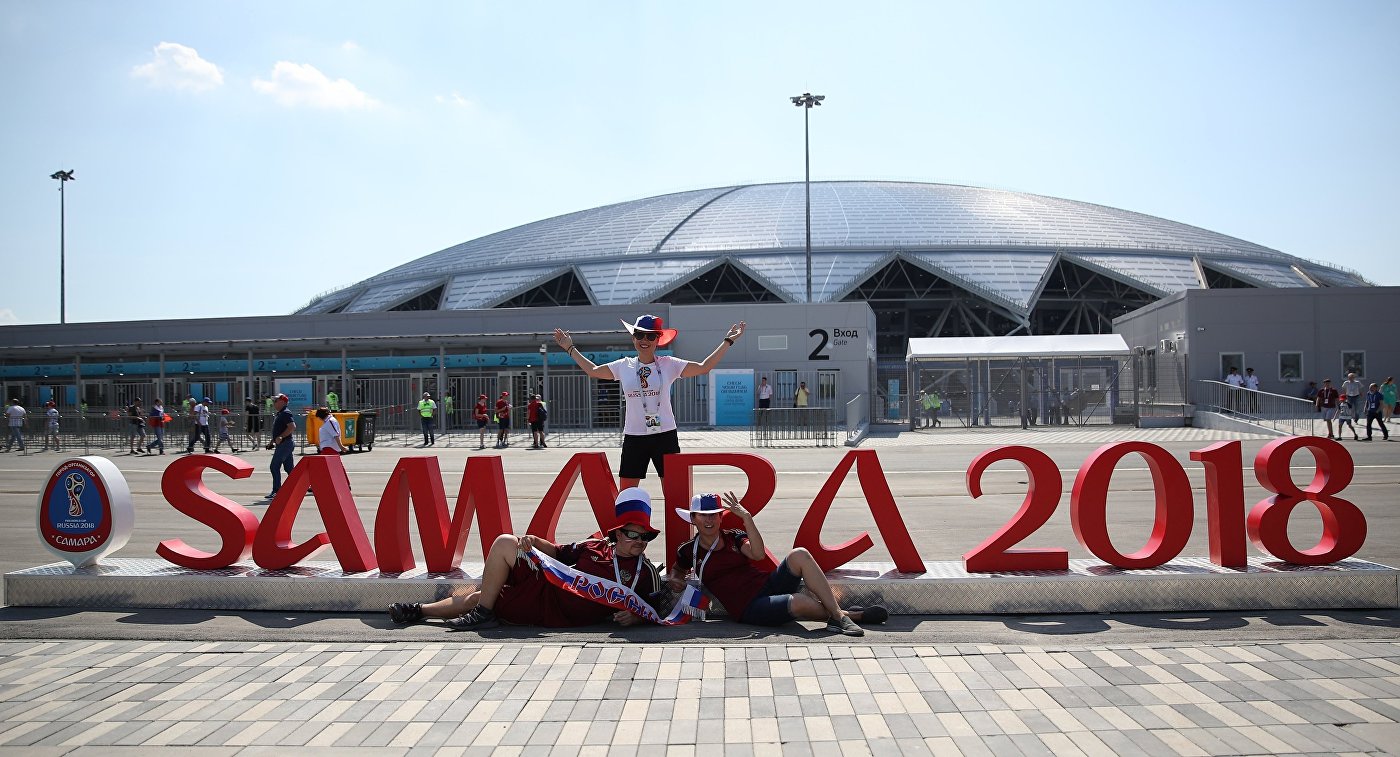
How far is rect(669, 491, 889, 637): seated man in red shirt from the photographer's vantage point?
566 cm

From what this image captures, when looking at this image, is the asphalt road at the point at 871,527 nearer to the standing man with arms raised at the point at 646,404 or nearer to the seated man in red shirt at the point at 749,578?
the seated man in red shirt at the point at 749,578

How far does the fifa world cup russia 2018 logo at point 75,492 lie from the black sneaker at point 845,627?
5470mm

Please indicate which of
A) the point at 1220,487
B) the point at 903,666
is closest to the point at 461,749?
the point at 903,666

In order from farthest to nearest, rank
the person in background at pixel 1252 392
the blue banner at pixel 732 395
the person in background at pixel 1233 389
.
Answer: the blue banner at pixel 732 395 → the person in background at pixel 1233 389 → the person in background at pixel 1252 392

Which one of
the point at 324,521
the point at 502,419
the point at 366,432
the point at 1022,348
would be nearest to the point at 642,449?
the point at 324,521

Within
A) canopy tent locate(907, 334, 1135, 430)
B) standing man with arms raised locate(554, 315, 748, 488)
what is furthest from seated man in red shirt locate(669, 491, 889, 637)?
canopy tent locate(907, 334, 1135, 430)

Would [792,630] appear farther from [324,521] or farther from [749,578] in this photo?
[324,521]

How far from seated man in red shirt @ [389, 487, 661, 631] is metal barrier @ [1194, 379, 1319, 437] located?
22.5 metres

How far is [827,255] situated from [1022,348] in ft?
59.4

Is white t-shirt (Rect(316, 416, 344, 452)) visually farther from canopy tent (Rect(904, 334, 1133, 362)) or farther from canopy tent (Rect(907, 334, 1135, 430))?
canopy tent (Rect(904, 334, 1133, 362))

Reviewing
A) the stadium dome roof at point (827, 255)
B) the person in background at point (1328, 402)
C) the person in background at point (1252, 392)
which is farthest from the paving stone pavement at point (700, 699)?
the stadium dome roof at point (827, 255)

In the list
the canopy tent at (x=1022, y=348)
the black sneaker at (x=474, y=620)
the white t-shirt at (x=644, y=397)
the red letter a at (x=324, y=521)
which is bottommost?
the black sneaker at (x=474, y=620)

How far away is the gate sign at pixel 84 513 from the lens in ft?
22.3

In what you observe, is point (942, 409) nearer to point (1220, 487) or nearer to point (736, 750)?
point (1220, 487)
